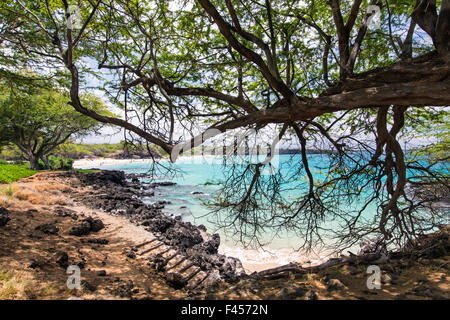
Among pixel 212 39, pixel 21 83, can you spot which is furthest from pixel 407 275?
pixel 21 83

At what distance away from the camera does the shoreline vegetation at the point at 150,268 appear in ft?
8.94

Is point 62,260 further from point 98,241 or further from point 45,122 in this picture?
point 45,122

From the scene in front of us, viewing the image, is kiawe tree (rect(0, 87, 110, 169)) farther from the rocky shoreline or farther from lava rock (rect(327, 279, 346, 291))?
lava rock (rect(327, 279, 346, 291))

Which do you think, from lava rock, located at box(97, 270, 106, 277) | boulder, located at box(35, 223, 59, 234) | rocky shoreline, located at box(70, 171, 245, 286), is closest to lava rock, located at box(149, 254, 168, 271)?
rocky shoreline, located at box(70, 171, 245, 286)

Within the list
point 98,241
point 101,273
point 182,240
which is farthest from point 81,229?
point 182,240

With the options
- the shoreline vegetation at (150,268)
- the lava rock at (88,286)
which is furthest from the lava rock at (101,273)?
the lava rock at (88,286)

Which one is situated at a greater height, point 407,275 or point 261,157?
point 261,157

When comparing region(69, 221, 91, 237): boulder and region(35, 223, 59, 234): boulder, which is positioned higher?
region(35, 223, 59, 234): boulder

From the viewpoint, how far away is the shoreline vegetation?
2725mm

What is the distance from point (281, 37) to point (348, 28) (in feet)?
4.09

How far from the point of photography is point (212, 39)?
4520 millimetres
